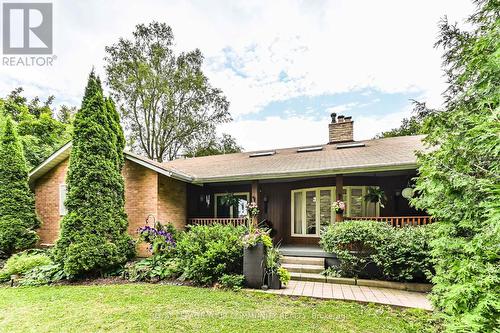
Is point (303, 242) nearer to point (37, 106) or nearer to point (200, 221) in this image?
point (200, 221)

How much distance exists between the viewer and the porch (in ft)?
27.9

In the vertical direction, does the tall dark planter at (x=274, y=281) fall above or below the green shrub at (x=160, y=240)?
below

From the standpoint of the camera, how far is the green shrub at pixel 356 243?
20.1ft

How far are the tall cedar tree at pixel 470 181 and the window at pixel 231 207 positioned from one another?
7885mm

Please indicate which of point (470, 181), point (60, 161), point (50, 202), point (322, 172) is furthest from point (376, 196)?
point (50, 202)

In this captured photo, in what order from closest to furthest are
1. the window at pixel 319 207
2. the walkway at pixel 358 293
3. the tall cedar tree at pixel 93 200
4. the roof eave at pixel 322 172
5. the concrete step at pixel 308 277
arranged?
the walkway at pixel 358 293 → the concrete step at pixel 308 277 → the tall cedar tree at pixel 93 200 → the roof eave at pixel 322 172 → the window at pixel 319 207

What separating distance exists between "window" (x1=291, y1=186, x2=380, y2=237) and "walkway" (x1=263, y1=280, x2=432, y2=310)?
3.34 meters

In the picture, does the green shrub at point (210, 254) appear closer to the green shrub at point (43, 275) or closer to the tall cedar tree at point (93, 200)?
the tall cedar tree at point (93, 200)

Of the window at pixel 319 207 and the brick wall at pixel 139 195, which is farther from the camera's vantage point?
the window at pixel 319 207

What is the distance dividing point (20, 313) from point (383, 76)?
46.1 ft

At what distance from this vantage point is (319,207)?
926 cm

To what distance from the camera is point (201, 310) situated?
172 inches

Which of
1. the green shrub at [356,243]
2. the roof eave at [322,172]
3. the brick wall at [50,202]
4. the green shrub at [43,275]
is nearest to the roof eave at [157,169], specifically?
the roof eave at [322,172]

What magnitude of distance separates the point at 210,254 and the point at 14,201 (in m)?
8.14
